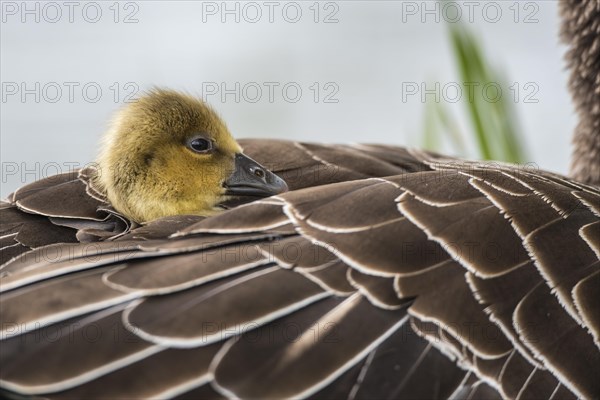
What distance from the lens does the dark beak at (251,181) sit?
2.26 metres

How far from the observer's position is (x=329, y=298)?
1.67m

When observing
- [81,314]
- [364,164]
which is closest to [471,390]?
[81,314]

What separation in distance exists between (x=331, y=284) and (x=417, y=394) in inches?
9.7

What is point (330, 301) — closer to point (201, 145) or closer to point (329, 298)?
point (329, 298)

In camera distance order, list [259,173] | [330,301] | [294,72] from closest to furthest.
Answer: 1. [330,301]
2. [259,173]
3. [294,72]

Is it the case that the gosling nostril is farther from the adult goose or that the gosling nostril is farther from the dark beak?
the adult goose

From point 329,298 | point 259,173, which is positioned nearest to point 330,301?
point 329,298

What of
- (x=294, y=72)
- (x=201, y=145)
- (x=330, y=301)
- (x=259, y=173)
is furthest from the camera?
(x=294, y=72)

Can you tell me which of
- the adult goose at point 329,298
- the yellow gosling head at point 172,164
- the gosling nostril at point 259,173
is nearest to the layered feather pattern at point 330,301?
the adult goose at point 329,298

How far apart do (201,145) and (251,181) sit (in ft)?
0.61

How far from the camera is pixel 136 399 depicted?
1.50m

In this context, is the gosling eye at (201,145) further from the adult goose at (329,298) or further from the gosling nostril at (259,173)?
the adult goose at (329,298)

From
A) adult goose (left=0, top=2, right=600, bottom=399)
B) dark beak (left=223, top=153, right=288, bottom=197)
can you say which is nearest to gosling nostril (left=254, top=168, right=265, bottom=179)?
dark beak (left=223, top=153, right=288, bottom=197)

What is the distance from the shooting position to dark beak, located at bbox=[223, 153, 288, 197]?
2.26m
